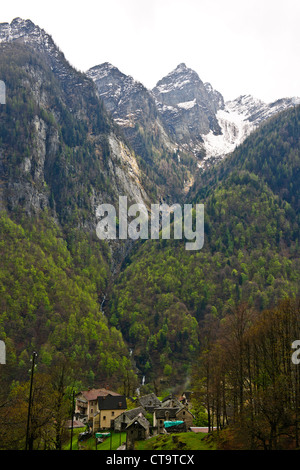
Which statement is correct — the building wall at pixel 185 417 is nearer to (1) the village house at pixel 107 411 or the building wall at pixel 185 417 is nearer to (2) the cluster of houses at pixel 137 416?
(2) the cluster of houses at pixel 137 416

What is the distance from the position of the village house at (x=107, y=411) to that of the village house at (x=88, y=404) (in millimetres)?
6671

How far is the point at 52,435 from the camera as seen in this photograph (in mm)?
50500

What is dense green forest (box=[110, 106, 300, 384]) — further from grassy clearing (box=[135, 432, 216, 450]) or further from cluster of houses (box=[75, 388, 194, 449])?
grassy clearing (box=[135, 432, 216, 450])

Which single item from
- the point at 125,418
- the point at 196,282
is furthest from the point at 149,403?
the point at 196,282

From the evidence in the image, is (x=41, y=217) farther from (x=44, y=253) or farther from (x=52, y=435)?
(x=52, y=435)

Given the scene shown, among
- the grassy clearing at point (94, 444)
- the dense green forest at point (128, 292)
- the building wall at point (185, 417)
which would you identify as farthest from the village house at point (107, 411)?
the dense green forest at point (128, 292)

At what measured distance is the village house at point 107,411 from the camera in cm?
7406

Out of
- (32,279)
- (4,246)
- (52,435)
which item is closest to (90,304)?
(32,279)

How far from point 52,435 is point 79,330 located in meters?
82.6

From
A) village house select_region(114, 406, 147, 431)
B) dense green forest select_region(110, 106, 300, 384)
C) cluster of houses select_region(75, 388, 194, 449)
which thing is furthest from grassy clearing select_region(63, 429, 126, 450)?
dense green forest select_region(110, 106, 300, 384)

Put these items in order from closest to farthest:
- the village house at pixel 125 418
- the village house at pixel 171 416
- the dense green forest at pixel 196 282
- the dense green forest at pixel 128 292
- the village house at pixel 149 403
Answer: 1. the village house at pixel 125 418
2. the village house at pixel 171 416
3. the village house at pixel 149 403
4. the dense green forest at pixel 128 292
5. the dense green forest at pixel 196 282

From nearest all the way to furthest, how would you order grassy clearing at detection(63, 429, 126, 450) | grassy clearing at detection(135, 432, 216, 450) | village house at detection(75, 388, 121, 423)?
grassy clearing at detection(135, 432, 216, 450)
grassy clearing at detection(63, 429, 126, 450)
village house at detection(75, 388, 121, 423)

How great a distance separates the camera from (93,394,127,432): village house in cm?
7406
